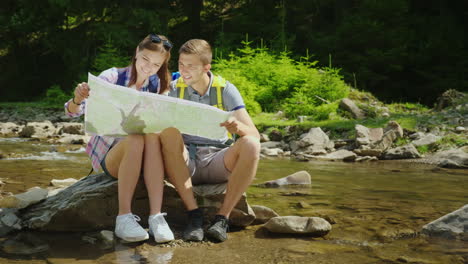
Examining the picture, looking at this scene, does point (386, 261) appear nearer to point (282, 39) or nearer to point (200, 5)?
point (282, 39)

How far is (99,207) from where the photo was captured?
306 centimetres

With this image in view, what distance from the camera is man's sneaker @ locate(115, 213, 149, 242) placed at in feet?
8.81

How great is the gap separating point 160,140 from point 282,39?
535 inches

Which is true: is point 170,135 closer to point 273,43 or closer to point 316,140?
point 316,140

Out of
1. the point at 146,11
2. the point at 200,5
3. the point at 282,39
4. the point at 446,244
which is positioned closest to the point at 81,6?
the point at 146,11

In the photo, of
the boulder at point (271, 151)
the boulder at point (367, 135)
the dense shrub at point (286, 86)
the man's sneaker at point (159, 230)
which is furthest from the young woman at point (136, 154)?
the dense shrub at point (286, 86)

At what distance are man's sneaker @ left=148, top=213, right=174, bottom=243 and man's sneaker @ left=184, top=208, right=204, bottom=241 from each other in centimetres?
11

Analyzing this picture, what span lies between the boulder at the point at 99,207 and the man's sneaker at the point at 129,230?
349mm

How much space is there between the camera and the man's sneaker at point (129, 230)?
8.81 feet

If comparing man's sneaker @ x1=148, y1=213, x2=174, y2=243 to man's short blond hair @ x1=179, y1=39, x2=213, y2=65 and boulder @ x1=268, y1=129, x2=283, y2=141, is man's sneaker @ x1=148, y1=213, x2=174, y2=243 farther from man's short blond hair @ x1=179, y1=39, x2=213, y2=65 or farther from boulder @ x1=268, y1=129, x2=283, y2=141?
boulder @ x1=268, y1=129, x2=283, y2=141

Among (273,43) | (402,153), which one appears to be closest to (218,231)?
(402,153)

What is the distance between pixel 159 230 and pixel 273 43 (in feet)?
47.1

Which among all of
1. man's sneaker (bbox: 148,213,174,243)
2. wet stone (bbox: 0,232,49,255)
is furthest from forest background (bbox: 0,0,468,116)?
wet stone (bbox: 0,232,49,255)

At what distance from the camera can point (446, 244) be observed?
2789mm
